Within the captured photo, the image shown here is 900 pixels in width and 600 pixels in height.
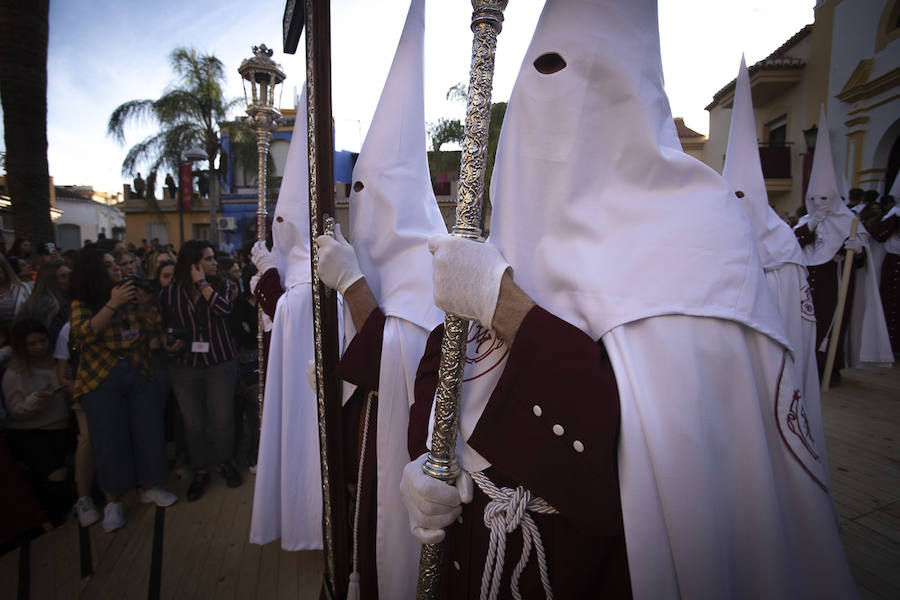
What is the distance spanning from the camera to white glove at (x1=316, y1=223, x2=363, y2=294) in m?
1.64

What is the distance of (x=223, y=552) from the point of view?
2793 mm

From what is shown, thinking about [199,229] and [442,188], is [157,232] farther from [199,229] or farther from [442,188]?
[442,188]

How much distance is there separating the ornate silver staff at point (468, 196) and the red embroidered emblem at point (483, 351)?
96 mm

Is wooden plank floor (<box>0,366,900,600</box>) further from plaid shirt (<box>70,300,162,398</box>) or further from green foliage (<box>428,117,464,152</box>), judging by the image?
green foliage (<box>428,117,464,152</box>)

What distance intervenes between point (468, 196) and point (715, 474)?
761 mm

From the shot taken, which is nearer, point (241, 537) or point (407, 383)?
point (407, 383)

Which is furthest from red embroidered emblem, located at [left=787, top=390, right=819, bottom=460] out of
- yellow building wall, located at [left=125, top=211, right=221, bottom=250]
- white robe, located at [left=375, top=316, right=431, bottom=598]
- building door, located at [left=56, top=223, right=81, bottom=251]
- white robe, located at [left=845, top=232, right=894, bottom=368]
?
building door, located at [left=56, top=223, right=81, bottom=251]

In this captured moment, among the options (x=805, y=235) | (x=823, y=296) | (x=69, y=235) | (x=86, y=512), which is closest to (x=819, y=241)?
(x=805, y=235)

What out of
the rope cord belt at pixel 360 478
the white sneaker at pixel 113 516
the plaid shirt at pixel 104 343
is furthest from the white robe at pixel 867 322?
the white sneaker at pixel 113 516

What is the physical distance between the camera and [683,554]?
2.74 feet

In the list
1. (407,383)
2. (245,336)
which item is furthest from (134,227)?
(407,383)

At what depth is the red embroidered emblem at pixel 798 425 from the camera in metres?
0.90

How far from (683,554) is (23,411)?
3999 mm

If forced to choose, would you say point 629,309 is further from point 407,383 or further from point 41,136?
point 41,136
